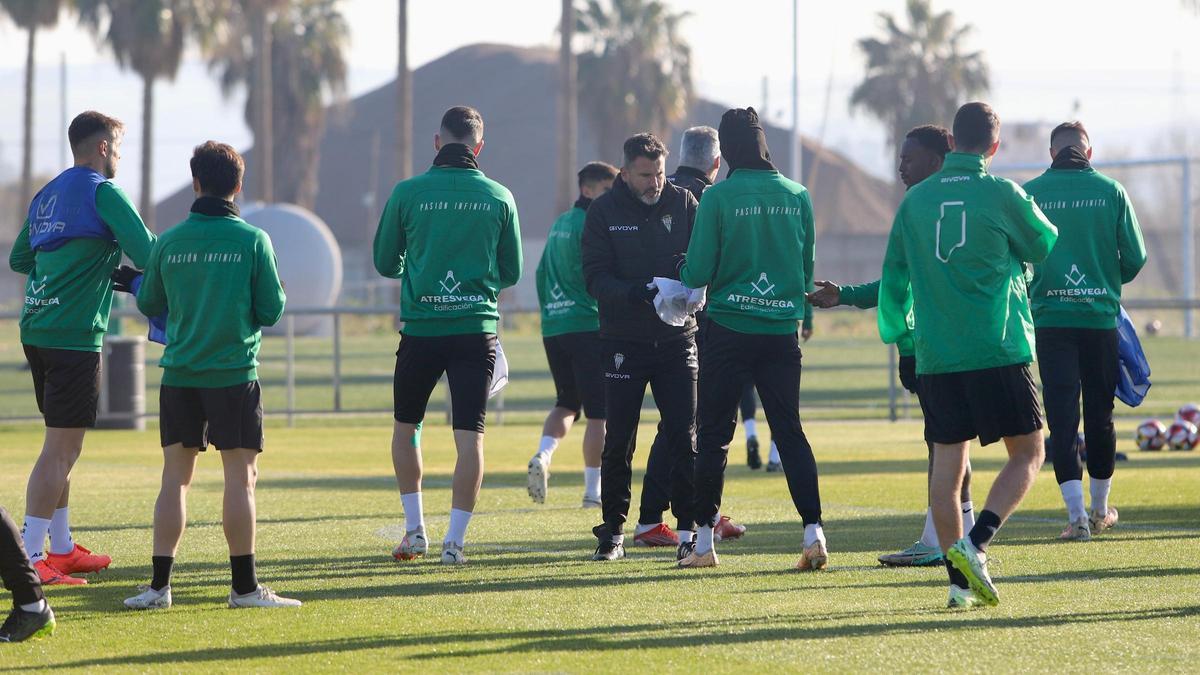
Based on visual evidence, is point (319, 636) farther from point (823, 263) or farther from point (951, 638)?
point (823, 263)

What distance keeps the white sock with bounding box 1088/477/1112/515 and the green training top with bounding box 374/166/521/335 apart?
137 inches

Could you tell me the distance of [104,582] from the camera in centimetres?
823

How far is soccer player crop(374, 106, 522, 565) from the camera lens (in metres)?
8.61

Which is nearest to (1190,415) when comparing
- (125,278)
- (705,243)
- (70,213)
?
Result: (705,243)

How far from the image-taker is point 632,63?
200 feet

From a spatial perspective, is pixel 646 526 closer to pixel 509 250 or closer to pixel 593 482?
pixel 509 250

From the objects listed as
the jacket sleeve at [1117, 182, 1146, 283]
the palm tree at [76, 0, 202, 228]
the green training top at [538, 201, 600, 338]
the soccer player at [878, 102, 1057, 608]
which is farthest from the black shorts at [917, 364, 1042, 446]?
the palm tree at [76, 0, 202, 228]

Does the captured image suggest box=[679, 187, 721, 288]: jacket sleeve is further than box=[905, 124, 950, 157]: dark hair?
No

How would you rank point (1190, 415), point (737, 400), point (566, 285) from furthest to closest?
point (1190, 415)
point (566, 285)
point (737, 400)

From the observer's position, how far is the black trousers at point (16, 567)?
627 centimetres

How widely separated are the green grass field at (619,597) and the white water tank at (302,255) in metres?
36.4

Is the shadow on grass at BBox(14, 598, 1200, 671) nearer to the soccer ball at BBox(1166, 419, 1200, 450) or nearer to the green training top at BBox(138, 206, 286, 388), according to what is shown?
the green training top at BBox(138, 206, 286, 388)

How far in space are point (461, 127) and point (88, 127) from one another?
176cm

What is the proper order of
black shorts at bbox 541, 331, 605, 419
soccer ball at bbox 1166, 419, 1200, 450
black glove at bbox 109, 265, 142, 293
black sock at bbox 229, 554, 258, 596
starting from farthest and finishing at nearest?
soccer ball at bbox 1166, 419, 1200, 450, black shorts at bbox 541, 331, 605, 419, black glove at bbox 109, 265, 142, 293, black sock at bbox 229, 554, 258, 596
